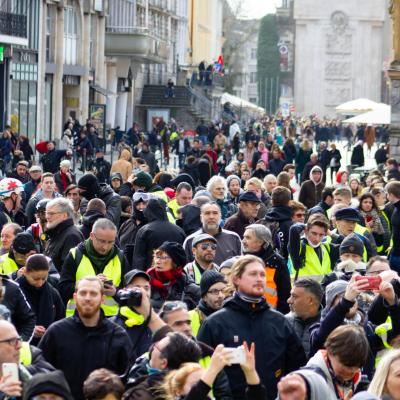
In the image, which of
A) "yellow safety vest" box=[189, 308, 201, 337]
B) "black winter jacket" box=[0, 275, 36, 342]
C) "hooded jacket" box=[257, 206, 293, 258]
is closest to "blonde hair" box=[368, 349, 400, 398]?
"yellow safety vest" box=[189, 308, 201, 337]

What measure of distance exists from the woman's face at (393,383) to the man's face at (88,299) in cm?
250

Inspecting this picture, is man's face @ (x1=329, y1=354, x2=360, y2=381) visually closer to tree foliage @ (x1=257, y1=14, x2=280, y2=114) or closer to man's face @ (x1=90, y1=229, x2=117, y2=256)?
man's face @ (x1=90, y1=229, x2=117, y2=256)

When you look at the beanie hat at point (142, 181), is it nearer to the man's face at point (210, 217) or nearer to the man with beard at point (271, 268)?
the man's face at point (210, 217)

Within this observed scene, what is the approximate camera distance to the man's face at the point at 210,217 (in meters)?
14.9

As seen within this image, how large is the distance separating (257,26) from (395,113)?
116 meters

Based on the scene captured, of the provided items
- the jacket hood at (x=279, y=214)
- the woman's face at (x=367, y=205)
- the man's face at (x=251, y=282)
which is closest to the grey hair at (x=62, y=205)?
the jacket hood at (x=279, y=214)

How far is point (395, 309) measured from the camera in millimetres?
10734

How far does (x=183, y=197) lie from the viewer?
61.9 ft

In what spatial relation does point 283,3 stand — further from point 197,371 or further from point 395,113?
point 197,371

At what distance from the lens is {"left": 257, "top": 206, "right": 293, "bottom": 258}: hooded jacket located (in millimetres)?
16188

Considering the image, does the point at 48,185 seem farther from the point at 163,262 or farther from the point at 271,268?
the point at 163,262

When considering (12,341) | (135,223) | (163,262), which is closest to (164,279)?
(163,262)

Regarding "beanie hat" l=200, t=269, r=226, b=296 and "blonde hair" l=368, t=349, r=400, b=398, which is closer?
"blonde hair" l=368, t=349, r=400, b=398

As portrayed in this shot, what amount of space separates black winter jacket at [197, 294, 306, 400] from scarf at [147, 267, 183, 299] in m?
1.93
